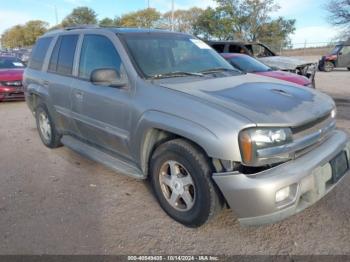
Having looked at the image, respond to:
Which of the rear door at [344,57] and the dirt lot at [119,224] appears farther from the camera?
the rear door at [344,57]

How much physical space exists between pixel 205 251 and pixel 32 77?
13.9 feet

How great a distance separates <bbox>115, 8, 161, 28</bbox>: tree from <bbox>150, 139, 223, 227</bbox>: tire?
48.3m

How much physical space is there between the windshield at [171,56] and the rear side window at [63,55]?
1.05 metres

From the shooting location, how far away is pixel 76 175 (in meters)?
4.62

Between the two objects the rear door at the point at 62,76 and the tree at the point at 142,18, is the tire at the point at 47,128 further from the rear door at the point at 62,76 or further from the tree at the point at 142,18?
the tree at the point at 142,18

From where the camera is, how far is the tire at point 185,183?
9.60 ft

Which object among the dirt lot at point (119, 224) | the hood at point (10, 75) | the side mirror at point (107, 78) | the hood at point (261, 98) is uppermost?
the side mirror at point (107, 78)

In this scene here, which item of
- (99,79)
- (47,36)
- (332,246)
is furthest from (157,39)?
(332,246)

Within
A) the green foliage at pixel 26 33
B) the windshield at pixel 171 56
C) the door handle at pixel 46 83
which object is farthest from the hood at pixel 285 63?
the green foliage at pixel 26 33

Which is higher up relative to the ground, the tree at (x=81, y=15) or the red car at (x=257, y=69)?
the tree at (x=81, y=15)

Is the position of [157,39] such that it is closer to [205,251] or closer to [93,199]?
[93,199]

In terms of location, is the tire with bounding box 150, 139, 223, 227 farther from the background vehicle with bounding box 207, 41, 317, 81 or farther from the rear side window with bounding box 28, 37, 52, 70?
the background vehicle with bounding box 207, 41, 317, 81

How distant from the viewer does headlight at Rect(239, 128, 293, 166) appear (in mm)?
2676

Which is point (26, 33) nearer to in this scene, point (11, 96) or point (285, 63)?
point (11, 96)
